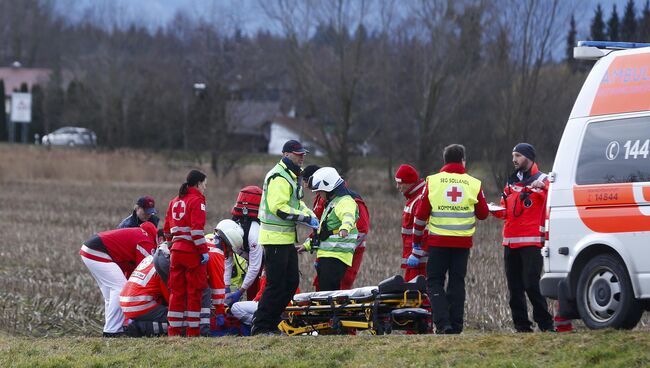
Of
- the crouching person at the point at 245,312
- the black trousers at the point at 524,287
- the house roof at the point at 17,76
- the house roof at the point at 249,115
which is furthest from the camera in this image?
the house roof at the point at 17,76

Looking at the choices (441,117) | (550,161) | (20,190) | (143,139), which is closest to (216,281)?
(550,161)

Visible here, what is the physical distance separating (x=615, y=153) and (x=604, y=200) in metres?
0.42

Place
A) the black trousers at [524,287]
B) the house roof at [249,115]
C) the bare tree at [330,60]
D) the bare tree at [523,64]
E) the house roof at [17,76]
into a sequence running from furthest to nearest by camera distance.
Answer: the house roof at [17,76] < the house roof at [249,115] < the bare tree at [330,60] < the bare tree at [523,64] < the black trousers at [524,287]

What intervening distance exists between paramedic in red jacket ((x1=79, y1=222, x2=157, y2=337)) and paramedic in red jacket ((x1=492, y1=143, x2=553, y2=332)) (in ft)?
14.0

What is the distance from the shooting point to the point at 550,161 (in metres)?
34.6

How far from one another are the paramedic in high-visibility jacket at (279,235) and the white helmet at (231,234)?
792 mm

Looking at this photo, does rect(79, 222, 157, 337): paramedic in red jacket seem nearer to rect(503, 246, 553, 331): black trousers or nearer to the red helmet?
the red helmet

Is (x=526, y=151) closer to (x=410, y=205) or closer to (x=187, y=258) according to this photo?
(x=410, y=205)

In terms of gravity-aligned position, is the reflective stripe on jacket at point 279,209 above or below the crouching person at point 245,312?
above

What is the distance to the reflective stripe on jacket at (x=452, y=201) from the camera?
11375mm

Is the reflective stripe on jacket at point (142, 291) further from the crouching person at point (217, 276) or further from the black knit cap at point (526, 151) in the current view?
the black knit cap at point (526, 151)

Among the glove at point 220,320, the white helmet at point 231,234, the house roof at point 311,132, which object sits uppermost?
the house roof at point 311,132

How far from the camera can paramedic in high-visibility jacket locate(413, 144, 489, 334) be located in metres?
11.4

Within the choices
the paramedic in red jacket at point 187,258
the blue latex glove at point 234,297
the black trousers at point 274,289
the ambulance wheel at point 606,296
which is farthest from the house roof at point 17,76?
the ambulance wheel at point 606,296
